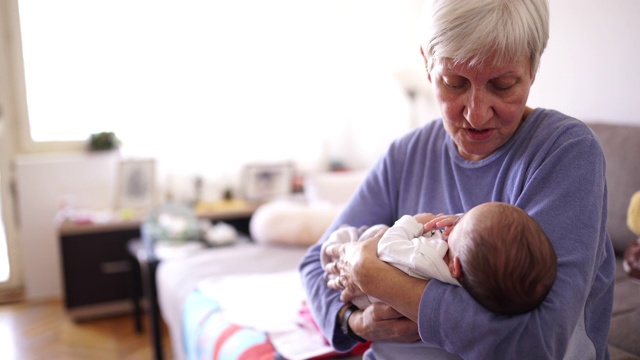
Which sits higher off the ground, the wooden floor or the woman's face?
the woman's face

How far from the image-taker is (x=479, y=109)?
38.4 inches

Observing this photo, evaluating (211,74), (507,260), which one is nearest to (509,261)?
(507,260)

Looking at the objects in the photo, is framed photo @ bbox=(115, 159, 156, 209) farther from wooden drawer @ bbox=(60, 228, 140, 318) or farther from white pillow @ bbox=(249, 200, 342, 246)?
white pillow @ bbox=(249, 200, 342, 246)

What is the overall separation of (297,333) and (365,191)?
0.40 meters

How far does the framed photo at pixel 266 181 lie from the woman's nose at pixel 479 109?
2.98m

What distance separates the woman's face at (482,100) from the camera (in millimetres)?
956

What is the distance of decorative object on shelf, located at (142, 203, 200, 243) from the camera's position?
275 cm

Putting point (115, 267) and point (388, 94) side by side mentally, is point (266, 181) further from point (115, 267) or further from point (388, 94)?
point (115, 267)

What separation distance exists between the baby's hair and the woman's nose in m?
0.19

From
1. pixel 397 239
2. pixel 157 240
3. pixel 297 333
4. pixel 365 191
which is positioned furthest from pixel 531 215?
pixel 157 240

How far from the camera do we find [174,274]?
2221 millimetres

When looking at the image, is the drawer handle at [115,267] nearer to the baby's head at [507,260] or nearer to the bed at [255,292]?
the bed at [255,292]

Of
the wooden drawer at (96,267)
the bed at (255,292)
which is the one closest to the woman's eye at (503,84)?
the bed at (255,292)

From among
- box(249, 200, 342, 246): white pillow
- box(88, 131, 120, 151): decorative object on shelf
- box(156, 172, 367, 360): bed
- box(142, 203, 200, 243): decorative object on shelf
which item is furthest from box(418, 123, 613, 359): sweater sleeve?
box(88, 131, 120, 151): decorative object on shelf
